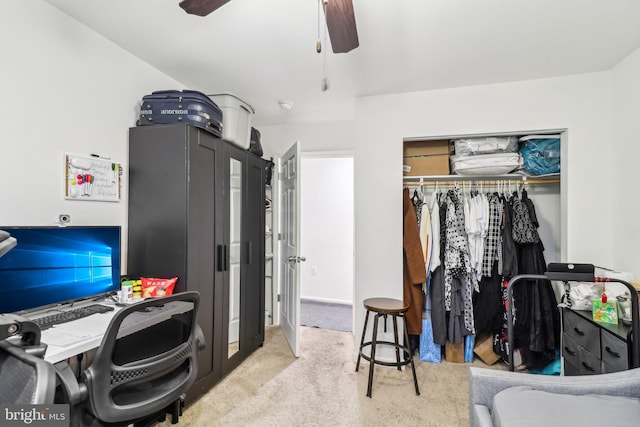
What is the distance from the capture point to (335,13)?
1.28 m

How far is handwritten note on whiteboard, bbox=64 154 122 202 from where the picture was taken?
182 cm

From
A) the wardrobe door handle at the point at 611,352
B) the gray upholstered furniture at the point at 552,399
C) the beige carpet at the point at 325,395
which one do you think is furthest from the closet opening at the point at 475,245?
the gray upholstered furniture at the point at 552,399

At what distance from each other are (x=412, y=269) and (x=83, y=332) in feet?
7.59

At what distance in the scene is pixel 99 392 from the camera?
1124 millimetres

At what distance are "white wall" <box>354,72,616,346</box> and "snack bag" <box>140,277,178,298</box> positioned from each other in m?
1.59

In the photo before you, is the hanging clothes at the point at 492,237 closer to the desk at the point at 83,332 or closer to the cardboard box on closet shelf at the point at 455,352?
the cardboard box on closet shelf at the point at 455,352

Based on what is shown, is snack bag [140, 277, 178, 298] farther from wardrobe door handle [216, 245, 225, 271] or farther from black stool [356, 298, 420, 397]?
black stool [356, 298, 420, 397]

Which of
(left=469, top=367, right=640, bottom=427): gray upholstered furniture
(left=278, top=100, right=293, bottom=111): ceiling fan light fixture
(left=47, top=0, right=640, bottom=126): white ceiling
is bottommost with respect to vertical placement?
(left=469, top=367, right=640, bottom=427): gray upholstered furniture

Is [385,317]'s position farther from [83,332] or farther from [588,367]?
[83,332]

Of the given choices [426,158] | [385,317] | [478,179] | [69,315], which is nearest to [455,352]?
[385,317]

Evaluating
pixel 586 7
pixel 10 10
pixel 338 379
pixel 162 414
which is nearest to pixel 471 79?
pixel 586 7

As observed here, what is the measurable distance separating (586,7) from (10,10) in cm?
301

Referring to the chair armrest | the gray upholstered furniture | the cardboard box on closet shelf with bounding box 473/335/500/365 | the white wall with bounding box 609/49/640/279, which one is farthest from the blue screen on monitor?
the white wall with bounding box 609/49/640/279

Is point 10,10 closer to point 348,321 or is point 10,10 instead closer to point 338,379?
point 338,379
